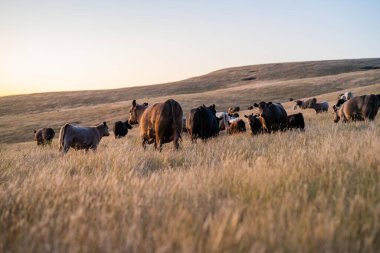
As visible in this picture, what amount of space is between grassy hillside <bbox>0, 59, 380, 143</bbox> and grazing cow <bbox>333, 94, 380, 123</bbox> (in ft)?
94.4

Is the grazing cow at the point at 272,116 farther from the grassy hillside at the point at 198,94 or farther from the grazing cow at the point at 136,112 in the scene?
the grassy hillside at the point at 198,94

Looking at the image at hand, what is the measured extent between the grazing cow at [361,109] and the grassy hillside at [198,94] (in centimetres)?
2877

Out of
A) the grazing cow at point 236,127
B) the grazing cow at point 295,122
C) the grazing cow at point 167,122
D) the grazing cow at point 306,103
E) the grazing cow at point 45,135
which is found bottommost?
the grazing cow at point 306,103

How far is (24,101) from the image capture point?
97062 millimetres

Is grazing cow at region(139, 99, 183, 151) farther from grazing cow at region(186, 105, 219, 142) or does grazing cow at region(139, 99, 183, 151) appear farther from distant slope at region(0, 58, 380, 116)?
distant slope at region(0, 58, 380, 116)

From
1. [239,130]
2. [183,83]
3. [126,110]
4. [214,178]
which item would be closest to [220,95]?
[126,110]

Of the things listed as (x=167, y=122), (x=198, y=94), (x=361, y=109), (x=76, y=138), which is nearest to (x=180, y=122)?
(x=167, y=122)

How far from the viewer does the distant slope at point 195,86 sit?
91875 mm

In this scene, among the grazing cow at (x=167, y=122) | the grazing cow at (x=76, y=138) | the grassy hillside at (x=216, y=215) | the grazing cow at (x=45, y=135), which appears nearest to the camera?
the grassy hillside at (x=216, y=215)

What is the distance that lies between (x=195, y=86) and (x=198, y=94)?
29620 mm

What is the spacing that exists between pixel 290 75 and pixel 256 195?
110927 millimetres

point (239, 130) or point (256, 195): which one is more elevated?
point (256, 195)

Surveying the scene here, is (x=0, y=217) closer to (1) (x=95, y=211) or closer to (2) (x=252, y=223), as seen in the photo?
(1) (x=95, y=211)

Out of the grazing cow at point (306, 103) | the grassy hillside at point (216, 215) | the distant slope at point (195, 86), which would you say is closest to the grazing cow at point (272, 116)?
the grassy hillside at point (216, 215)
